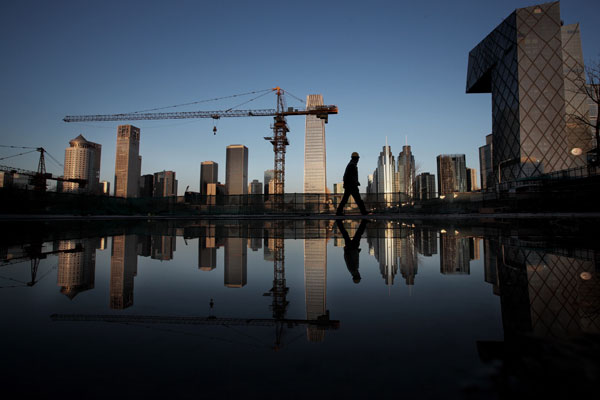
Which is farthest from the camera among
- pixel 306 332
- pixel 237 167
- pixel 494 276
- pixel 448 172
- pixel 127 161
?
pixel 237 167

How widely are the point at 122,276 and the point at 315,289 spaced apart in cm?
156

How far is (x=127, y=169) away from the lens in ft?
547

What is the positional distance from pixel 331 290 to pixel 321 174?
158167mm

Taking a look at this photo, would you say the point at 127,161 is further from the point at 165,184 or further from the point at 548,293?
the point at 548,293

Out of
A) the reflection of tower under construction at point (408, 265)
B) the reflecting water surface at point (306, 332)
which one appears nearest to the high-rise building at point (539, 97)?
the reflection of tower under construction at point (408, 265)

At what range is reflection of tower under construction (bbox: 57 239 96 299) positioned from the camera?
1972 mm

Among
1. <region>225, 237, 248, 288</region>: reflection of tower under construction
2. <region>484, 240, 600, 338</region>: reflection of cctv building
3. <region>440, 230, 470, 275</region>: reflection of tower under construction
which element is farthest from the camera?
<region>440, 230, 470, 275</region>: reflection of tower under construction

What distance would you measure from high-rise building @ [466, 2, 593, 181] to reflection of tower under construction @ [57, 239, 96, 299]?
74.8 metres

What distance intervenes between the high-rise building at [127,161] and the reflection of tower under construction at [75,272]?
184 metres

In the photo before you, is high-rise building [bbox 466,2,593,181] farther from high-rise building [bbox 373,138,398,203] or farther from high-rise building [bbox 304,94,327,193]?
high-rise building [bbox 304,94,327,193]

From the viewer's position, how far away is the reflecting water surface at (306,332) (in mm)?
764

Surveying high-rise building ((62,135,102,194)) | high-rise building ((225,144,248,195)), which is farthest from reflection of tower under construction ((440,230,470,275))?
high-rise building ((62,135,102,194))

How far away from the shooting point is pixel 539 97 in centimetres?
6044

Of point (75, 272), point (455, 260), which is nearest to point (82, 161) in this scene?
point (75, 272)
